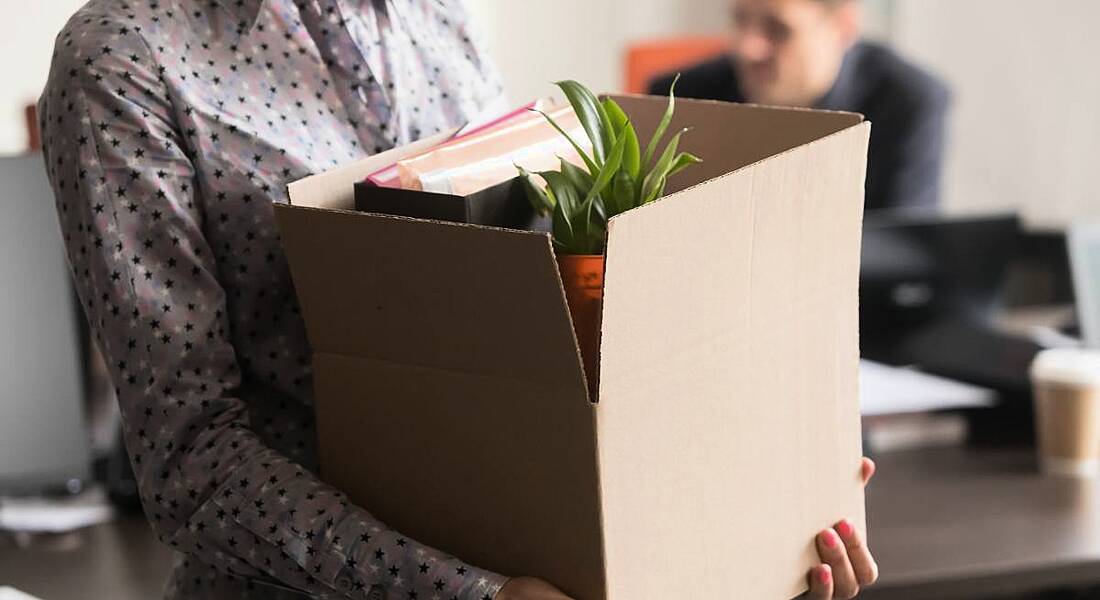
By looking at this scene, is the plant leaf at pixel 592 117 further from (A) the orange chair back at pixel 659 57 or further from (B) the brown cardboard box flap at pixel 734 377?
(A) the orange chair back at pixel 659 57

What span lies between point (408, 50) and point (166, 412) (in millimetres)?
416

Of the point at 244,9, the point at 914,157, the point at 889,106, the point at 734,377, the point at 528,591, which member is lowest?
the point at 914,157

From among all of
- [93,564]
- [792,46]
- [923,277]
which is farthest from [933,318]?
[93,564]

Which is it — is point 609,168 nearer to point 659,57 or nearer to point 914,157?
point 914,157

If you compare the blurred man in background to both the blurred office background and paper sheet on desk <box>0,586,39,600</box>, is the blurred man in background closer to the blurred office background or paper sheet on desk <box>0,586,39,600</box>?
the blurred office background

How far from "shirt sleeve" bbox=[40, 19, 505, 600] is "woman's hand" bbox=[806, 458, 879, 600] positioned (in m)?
0.30

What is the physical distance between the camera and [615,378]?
77cm

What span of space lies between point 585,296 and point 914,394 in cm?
143

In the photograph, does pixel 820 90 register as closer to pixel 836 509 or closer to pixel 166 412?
pixel 836 509

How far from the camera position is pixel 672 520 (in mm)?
833

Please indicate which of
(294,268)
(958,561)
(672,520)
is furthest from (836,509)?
(958,561)

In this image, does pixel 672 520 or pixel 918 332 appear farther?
pixel 918 332

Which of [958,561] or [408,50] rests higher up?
[408,50]

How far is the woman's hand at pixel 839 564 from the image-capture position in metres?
0.98
